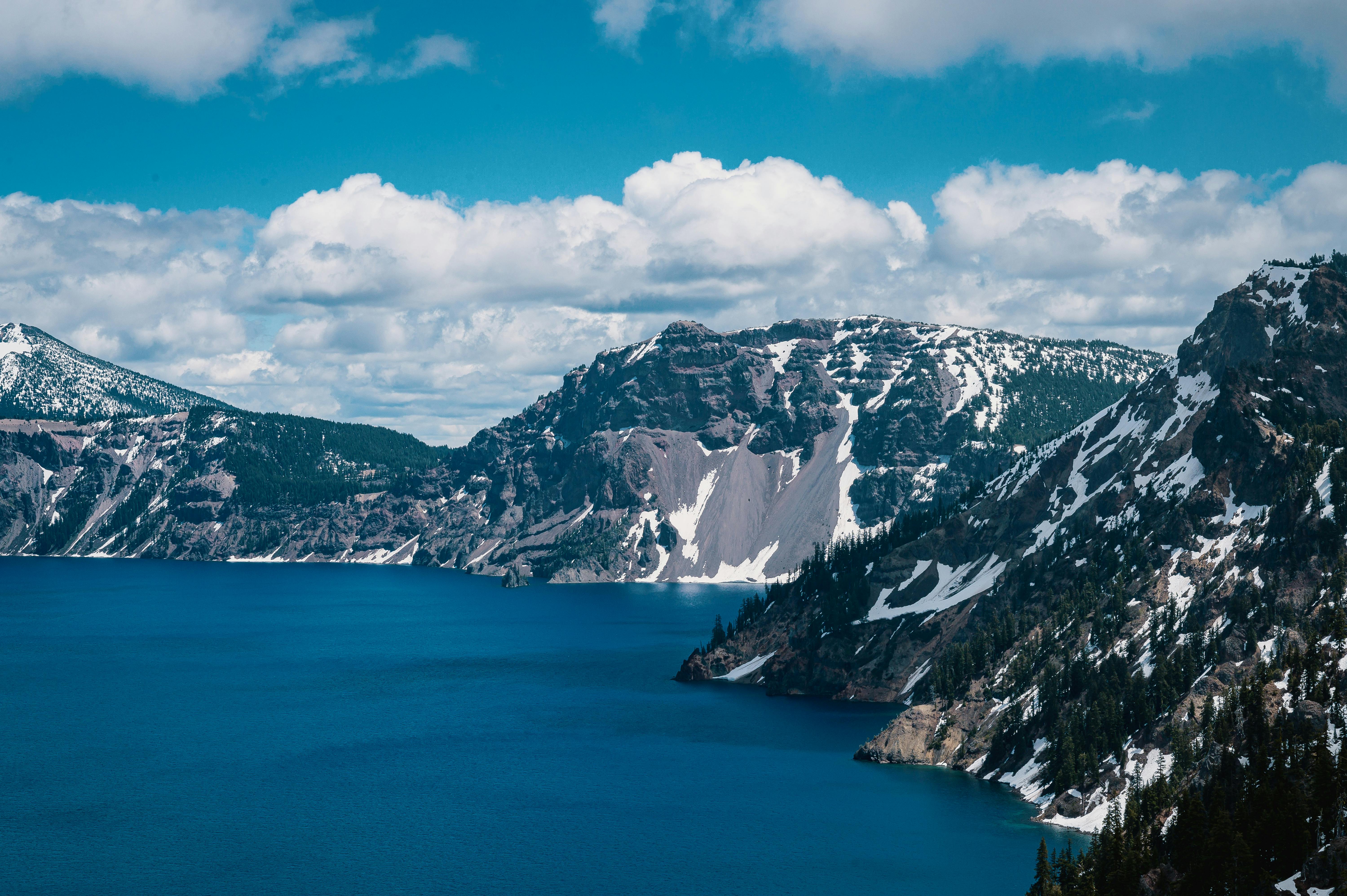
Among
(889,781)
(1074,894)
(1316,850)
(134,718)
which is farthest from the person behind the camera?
(134,718)

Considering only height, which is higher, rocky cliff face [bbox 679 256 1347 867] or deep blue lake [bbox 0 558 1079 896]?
rocky cliff face [bbox 679 256 1347 867]

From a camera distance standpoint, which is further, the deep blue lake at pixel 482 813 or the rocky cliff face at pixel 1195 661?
the deep blue lake at pixel 482 813

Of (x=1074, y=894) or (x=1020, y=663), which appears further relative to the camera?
(x=1020, y=663)

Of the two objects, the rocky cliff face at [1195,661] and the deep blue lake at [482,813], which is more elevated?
the rocky cliff face at [1195,661]

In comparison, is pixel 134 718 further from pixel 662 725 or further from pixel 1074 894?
pixel 1074 894

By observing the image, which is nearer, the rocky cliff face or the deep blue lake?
the rocky cliff face

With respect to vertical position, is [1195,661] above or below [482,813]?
above

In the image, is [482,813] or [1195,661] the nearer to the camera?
[482,813]

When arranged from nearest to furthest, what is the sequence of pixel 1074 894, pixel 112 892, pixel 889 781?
pixel 1074 894 < pixel 112 892 < pixel 889 781

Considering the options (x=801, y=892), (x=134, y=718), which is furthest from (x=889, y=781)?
(x=134, y=718)

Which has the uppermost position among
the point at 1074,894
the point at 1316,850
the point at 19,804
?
the point at 1316,850

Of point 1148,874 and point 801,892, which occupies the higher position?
point 1148,874
